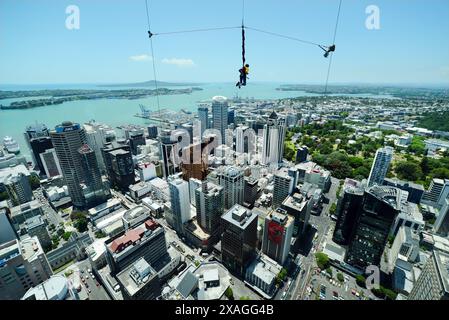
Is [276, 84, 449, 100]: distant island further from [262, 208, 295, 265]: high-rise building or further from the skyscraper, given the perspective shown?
the skyscraper

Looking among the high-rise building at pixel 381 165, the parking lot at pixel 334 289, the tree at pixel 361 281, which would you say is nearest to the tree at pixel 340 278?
the parking lot at pixel 334 289

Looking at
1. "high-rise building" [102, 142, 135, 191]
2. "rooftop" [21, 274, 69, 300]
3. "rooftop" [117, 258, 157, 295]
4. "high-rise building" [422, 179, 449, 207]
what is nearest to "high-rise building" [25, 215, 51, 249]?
"rooftop" [21, 274, 69, 300]

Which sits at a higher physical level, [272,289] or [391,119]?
[391,119]

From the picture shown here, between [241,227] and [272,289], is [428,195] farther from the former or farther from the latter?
[241,227]

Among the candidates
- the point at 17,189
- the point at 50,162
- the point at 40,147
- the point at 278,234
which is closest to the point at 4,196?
→ the point at 17,189

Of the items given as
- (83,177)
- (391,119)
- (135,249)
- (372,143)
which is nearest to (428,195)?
(372,143)

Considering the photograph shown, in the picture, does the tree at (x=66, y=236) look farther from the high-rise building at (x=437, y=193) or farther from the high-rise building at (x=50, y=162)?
the high-rise building at (x=437, y=193)

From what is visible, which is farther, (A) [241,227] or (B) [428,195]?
(B) [428,195]

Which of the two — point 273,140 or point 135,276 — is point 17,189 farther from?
point 273,140
